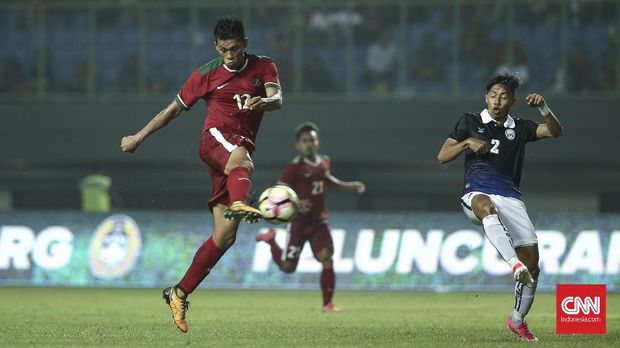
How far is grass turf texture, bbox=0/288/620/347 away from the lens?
1005cm

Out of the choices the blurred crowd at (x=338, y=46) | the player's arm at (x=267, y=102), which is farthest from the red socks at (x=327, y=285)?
the blurred crowd at (x=338, y=46)

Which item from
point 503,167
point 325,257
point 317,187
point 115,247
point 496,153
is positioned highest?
point 496,153

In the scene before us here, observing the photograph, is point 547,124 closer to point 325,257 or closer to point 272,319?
point 272,319

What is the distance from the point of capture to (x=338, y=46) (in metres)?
24.0

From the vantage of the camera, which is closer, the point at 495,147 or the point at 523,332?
the point at 523,332

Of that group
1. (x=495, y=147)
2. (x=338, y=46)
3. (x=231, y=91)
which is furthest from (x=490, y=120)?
(x=338, y=46)

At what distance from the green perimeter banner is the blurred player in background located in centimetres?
817

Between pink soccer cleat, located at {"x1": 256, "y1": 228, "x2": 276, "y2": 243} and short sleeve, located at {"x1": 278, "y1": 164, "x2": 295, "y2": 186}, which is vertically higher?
short sleeve, located at {"x1": 278, "y1": 164, "x2": 295, "y2": 186}

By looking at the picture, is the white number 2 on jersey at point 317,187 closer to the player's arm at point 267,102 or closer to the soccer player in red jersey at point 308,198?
the soccer player in red jersey at point 308,198

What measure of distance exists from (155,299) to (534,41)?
9.78 meters

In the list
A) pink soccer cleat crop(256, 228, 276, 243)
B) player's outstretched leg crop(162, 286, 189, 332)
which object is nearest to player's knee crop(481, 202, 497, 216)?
player's outstretched leg crop(162, 286, 189, 332)

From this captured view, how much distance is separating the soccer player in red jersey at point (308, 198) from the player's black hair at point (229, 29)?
18.5 ft

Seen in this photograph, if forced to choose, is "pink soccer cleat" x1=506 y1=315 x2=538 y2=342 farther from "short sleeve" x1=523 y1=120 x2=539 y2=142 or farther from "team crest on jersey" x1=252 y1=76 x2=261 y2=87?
"team crest on jersey" x1=252 y1=76 x2=261 y2=87

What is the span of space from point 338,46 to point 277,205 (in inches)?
576
